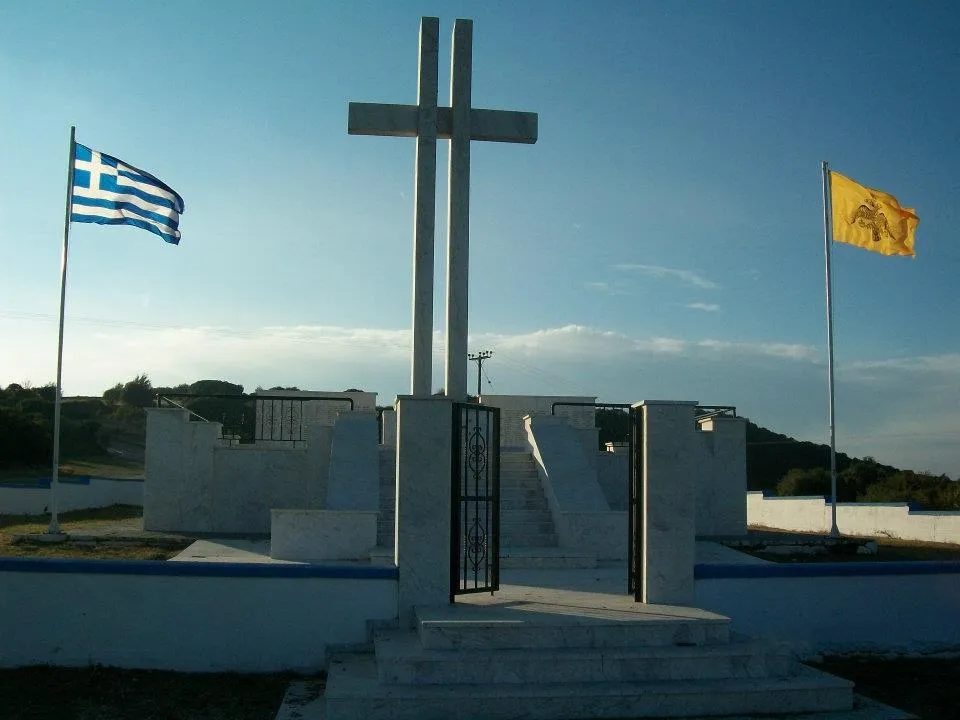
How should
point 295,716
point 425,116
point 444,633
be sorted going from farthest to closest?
1. point 425,116
2. point 444,633
3. point 295,716

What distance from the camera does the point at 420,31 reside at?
1406 centimetres

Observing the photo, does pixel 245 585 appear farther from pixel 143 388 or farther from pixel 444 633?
pixel 143 388

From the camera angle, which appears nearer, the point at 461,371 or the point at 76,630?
the point at 76,630

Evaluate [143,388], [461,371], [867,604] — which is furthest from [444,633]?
[143,388]

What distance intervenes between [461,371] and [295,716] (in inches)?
287

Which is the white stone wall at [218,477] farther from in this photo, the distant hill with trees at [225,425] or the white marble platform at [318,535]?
the white marble platform at [318,535]

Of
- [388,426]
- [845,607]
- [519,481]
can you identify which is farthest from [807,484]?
[845,607]

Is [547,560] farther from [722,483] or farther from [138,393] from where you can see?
[138,393]

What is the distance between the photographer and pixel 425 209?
13742 millimetres

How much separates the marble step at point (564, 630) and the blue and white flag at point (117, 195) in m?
9.72

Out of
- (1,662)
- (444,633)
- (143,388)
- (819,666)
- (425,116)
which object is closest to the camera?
(444,633)

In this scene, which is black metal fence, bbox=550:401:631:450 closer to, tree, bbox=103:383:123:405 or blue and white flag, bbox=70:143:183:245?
blue and white flag, bbox=70:143:183:245

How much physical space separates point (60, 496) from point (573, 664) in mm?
16188

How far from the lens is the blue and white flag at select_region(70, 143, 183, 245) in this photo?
14.7 metres
